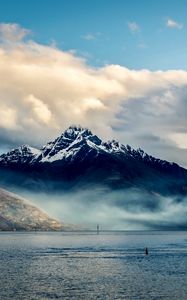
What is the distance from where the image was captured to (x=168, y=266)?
606 ft

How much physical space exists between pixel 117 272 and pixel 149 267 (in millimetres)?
23626

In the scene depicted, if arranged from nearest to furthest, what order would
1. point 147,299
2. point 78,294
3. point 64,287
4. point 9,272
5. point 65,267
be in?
1. point 147,299
2. point 78,294
3. point 64,287
4. point 9,272
5. point 65,267

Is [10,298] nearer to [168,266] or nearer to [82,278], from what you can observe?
[82,278]

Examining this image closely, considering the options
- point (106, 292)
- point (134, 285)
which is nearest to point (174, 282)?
point (134, 285)

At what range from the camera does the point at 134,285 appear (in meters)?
132

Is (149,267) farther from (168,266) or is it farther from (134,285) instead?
(134,285)

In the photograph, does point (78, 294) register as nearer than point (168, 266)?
Yes

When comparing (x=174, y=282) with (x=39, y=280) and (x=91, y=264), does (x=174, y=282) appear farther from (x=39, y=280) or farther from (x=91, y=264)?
(x=91, y=264)

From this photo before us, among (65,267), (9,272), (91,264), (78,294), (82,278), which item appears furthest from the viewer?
(91,264)

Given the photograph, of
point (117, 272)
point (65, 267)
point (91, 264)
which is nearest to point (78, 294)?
point (117, 272)

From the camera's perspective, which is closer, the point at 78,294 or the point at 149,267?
the point at 78,294

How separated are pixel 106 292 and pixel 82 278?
2821 centimetres

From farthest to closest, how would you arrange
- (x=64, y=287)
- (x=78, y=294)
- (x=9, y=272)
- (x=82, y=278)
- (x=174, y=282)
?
(x=9, y=272) → (x=82, y=278) → (x=174, y=282) → (x=64, y=287) → (x=78, y=294)

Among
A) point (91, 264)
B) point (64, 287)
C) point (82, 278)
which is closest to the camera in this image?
point (64, 287)
